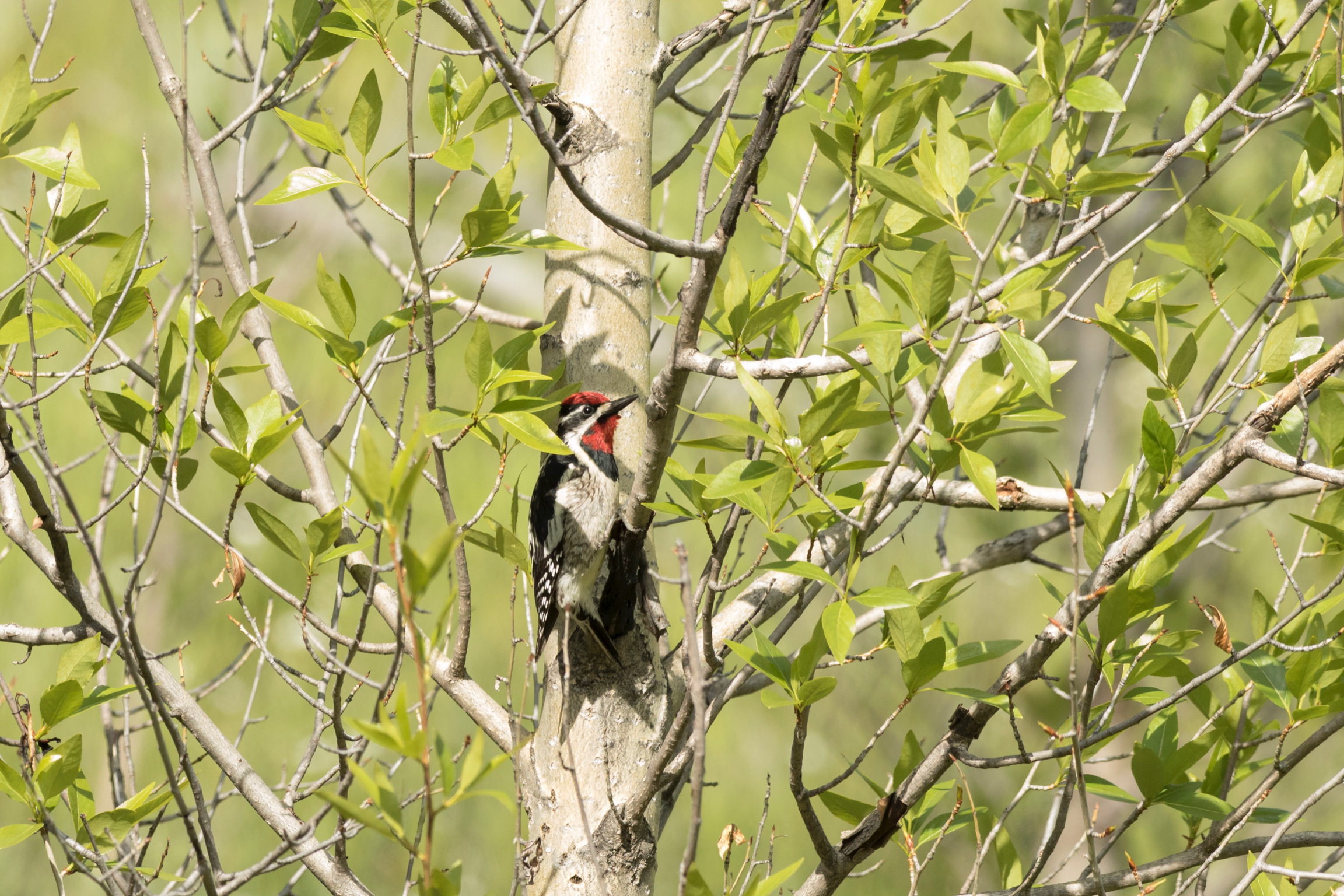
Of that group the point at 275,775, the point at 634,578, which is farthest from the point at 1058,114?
the point at 275,775

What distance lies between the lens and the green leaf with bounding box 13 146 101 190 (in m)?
1.47

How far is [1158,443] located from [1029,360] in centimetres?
38

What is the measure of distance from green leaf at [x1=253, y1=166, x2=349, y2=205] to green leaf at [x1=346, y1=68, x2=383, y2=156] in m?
0.04

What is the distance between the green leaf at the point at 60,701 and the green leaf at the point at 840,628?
1066mm

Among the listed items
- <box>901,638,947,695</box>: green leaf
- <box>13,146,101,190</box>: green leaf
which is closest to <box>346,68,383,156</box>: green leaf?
<box>13,146,101,190</box>: green leaf

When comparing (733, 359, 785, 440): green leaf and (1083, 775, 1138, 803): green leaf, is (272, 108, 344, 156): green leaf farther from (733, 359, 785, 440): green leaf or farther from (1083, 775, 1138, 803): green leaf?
(1083, 775, 1138, 803): green leaf

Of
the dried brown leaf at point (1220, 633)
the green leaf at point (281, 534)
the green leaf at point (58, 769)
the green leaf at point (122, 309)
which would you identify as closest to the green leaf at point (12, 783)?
the green leaf at point (58, 769)

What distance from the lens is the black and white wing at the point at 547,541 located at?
194 cm

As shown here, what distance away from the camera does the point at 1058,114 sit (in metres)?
1.66

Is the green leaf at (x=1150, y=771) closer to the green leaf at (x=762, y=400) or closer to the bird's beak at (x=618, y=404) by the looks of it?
the green leaf at (x=762, y=400)

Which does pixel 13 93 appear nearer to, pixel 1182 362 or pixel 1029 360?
pixel 1029 360

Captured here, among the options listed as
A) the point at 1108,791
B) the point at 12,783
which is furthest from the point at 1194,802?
the point at 12,783

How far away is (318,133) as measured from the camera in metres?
1.37

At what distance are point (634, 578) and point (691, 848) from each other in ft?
2.28
